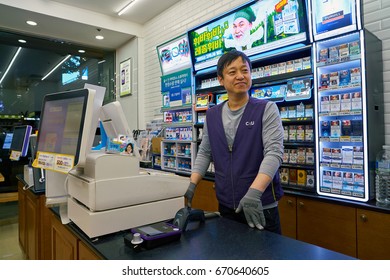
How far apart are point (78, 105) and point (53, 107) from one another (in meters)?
0.32

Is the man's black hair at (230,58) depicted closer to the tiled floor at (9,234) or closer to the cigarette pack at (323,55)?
the cigarette pack at (323,55)

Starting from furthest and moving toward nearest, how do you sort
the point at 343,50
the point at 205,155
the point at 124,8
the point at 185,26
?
the point at 124,8 → the point at 185,26 → the point at 343,50 → the point at 205,155

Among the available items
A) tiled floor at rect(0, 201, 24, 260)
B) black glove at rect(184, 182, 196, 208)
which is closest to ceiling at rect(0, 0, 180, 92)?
tiled floor at rect(0, 201, 24, 260)

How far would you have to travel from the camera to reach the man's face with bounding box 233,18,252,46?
2.95m

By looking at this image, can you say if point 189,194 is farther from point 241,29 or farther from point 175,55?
point 175,55

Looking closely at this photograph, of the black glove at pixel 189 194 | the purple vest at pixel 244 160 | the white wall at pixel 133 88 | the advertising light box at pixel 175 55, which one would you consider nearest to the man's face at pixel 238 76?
the purple vest at pixel 244 160

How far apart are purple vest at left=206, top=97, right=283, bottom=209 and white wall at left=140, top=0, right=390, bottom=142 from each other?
145 centimetres

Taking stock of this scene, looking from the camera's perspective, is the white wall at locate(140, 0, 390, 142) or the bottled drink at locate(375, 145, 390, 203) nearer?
the bottled drink at locate(375, 145, 390, 203)

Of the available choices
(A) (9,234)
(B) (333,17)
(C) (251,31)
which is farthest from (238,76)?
(A) (9,234)

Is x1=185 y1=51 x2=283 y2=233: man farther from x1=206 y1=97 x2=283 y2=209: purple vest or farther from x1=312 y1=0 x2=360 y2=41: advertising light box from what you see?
x1=312 y1=0 x2=360 y2=41: advertising light box

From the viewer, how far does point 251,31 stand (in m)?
2.92

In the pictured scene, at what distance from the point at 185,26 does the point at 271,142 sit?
3.73 metres

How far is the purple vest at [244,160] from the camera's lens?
5.32ft

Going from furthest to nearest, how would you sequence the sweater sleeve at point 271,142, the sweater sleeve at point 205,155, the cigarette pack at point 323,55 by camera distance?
the cigarette pack at point 323,55
the sweater sleeve at point 205,155
the sweater sleeve at point 271,142
